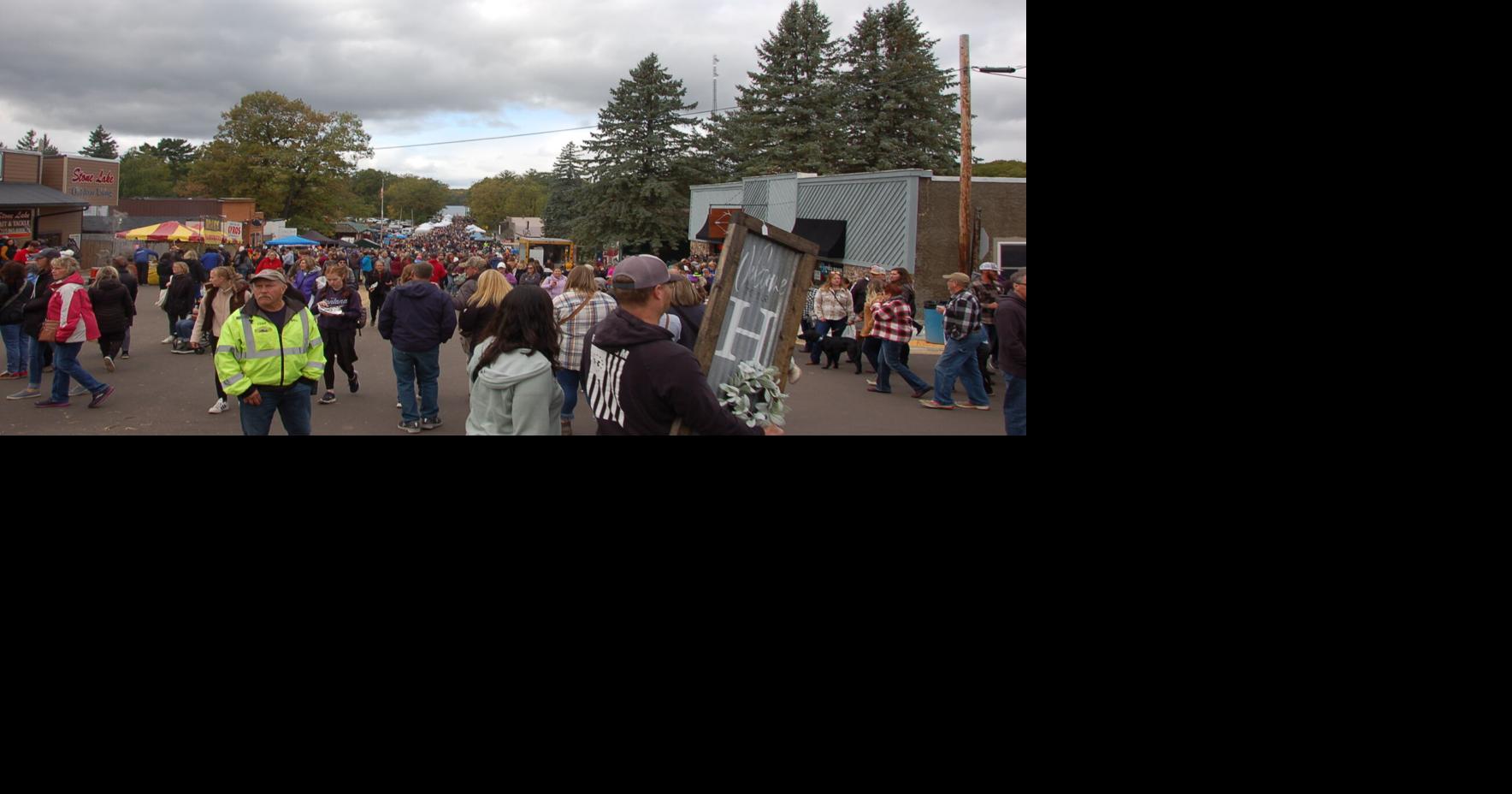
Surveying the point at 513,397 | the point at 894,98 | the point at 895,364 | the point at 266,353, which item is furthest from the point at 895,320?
the point at 894,98

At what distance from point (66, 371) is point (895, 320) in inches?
343

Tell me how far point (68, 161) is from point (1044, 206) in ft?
141

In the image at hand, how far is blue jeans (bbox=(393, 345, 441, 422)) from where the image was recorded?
328 inches

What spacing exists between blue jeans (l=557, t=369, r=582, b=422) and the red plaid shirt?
4539 mm

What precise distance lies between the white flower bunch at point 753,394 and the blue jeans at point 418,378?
18.2ft

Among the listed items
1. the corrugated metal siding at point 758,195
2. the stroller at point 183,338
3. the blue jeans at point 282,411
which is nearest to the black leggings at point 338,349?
the blue jeans at point 282,411

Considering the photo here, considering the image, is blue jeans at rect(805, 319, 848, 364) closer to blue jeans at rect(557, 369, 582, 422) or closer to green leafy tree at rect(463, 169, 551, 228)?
blue jeans at rect(557, 369, 582, 422)

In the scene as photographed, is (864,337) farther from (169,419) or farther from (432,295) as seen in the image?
(169,419)

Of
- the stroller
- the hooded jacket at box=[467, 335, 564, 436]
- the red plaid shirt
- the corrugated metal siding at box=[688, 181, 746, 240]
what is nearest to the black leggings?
the stroller

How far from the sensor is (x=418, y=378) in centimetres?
853

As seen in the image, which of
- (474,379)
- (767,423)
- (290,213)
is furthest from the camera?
(290,213)

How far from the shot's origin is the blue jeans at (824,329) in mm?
13680

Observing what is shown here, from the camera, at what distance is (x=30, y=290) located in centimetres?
1033

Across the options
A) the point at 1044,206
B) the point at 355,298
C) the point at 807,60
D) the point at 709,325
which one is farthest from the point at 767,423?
the point at 807,60
